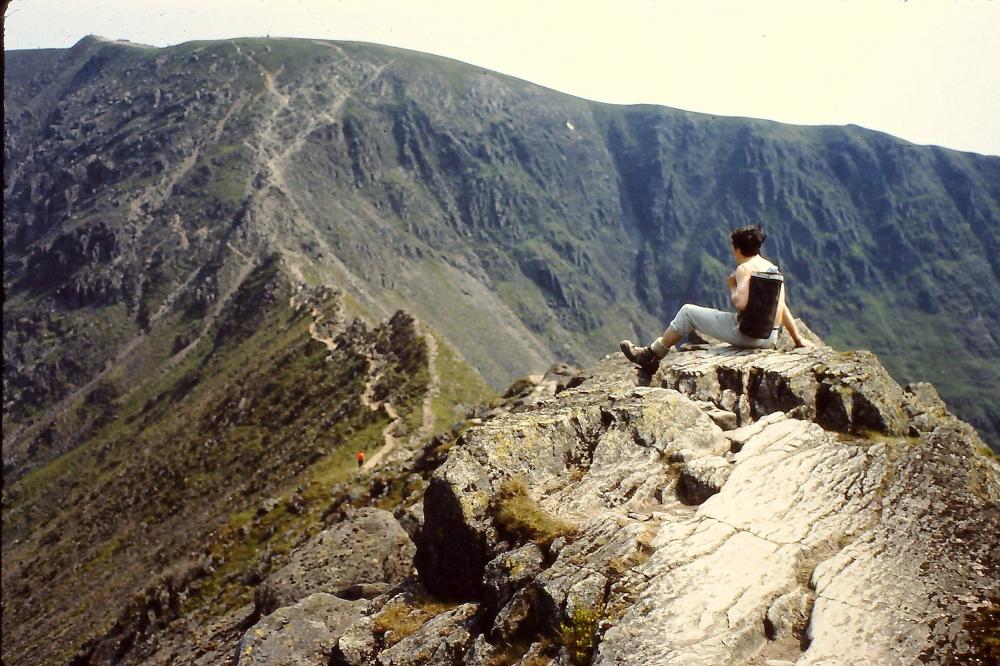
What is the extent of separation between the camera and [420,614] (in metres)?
13.6

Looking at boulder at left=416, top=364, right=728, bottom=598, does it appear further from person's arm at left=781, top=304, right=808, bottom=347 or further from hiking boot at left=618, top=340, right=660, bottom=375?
person's arm at left=781, top=304, right=808, bottom=347

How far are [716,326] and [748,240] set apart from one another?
2.60m

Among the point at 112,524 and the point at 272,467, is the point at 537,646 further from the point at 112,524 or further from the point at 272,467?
the point at 112,524

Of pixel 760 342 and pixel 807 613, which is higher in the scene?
pixel 760 342

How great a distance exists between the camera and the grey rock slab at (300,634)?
14.6 metres

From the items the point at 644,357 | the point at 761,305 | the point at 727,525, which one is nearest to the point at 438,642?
the point at 727,525

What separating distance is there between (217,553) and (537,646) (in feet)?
139

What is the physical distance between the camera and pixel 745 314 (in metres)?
17.2

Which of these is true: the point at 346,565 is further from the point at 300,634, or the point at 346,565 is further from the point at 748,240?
the point at 748,240

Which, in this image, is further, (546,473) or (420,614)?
(546,473)

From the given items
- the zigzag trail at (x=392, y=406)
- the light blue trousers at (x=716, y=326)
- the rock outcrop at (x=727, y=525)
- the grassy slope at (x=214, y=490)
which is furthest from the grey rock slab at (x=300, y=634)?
the zigzag trail at (x=392, y=406)

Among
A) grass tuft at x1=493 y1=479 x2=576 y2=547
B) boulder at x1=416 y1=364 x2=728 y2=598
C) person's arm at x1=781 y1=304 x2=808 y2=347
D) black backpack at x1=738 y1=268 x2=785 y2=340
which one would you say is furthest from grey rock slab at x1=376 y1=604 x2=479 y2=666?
person's arm at x1=781 y1=304 x2=808 y2=347

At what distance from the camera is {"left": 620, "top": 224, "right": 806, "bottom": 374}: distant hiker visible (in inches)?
646

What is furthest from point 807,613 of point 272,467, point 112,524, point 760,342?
point 112,524
